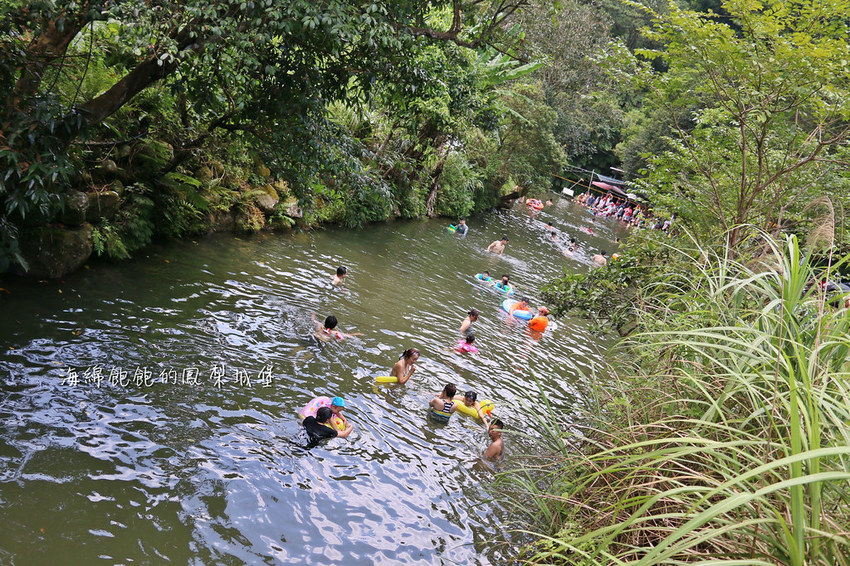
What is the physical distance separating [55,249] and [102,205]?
4.38 feet

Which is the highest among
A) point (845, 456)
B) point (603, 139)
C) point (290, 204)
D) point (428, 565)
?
point (603, 139)

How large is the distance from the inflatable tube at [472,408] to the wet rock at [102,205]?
23.4 feet

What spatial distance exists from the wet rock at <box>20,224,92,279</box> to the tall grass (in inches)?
332

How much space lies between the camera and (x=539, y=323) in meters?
14.2

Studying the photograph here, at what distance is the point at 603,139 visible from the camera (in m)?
58.2

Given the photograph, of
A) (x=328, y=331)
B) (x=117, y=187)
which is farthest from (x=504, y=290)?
(x=117, y=187)

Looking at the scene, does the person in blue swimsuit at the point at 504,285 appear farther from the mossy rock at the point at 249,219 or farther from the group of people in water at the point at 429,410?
the mossy rock at the point at 249,219

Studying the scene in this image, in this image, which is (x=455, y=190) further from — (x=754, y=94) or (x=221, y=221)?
(x=754, y=94)

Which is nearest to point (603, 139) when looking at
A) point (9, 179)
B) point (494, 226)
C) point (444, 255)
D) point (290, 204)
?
point (494, 226)

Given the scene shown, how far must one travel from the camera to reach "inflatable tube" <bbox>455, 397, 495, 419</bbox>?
29.2 feet

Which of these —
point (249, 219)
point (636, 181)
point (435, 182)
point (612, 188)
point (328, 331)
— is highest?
point (612, 188)

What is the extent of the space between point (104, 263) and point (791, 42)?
37.0 feet

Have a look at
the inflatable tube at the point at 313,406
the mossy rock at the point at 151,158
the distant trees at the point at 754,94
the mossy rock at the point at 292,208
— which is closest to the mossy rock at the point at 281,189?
the mossy rock at the point at 292,208

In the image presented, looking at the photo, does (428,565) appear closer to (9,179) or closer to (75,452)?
(75,452)
